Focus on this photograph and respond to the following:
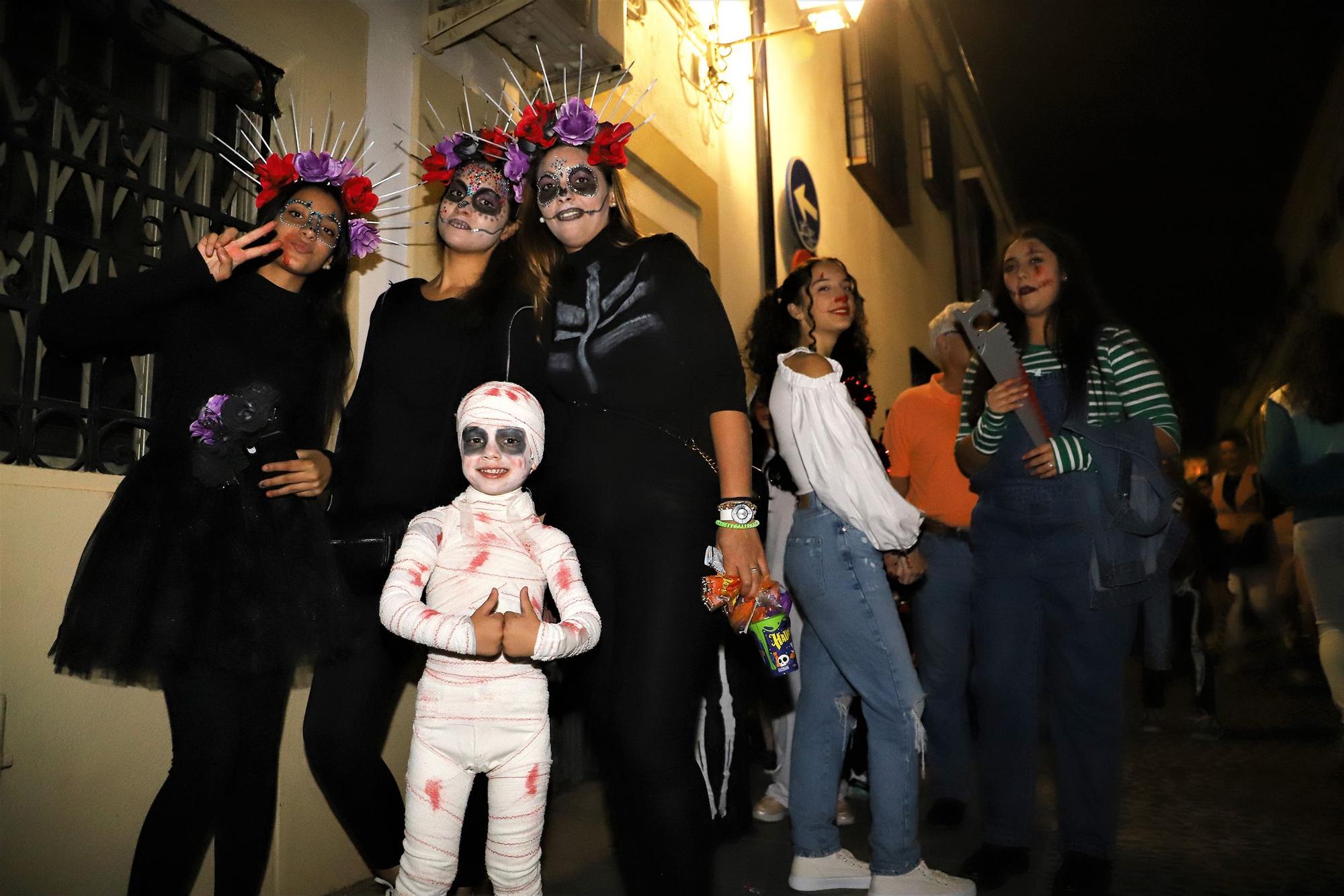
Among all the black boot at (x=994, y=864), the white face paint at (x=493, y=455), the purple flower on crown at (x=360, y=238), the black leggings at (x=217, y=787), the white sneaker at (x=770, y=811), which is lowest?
the white sneaker at (x=770, y=811)

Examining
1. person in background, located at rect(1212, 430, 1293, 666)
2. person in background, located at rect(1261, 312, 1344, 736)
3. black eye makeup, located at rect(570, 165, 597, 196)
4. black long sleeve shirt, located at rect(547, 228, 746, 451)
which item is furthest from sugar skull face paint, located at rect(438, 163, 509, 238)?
person in background, located at rect(1212, 430, 1293, 666)

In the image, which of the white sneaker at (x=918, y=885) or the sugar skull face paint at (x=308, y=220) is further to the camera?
the white sneaker at (x=918, y=885)

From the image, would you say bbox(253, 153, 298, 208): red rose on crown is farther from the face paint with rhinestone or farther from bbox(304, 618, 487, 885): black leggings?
bbox(304, 618, 487, 885): black leggings

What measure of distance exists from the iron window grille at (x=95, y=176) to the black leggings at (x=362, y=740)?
38.0 inches

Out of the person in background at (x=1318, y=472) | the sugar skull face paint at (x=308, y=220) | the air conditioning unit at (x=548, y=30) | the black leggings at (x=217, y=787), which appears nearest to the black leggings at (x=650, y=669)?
the black leggings at (x=217, y=787)

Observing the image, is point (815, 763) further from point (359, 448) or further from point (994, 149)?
point (994, 149)

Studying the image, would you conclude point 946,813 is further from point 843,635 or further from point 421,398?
point 421,398

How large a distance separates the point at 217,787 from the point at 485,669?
65cm

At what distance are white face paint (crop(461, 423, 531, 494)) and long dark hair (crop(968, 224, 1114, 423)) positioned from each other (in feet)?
5.85

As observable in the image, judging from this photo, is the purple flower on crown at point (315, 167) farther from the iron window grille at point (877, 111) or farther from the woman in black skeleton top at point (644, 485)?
the iron window grille at point (877, 111)

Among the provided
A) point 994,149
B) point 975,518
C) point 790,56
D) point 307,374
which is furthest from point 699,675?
point 994,149

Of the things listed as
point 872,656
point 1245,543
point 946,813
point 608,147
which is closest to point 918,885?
point 872,656

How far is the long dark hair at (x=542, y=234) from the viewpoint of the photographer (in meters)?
2.36

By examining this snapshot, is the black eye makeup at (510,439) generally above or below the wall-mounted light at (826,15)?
below
